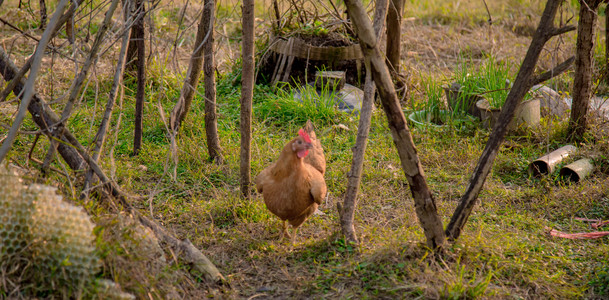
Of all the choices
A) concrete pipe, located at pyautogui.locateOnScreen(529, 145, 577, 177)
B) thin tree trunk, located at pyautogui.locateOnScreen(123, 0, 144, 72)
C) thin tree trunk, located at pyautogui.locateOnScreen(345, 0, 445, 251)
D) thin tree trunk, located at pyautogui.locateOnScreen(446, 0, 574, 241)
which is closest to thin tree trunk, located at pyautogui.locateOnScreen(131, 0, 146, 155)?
thin tree trunk, located at pyautogui.locateOnScreen(123, 0, 144, 72)

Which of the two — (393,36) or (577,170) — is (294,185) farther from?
(393,36)

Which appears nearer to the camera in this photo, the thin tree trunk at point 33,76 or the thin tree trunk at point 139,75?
the thin tree trunk at point 33,76

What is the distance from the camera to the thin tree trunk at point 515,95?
2432mm

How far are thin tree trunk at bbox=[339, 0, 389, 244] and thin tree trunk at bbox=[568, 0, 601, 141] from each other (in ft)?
7.51

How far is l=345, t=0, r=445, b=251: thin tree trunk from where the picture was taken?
2.40 meters

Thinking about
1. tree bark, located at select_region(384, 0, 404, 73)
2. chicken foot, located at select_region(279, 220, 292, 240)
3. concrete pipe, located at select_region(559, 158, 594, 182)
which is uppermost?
tree bark, located at select_region(384, 0, 404, 73)

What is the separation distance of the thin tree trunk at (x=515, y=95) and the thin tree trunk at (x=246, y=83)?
1.47 metres

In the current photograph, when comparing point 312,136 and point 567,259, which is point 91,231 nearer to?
point 312,136

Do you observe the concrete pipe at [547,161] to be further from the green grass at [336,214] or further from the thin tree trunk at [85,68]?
the thin tree trunk at [85,68]

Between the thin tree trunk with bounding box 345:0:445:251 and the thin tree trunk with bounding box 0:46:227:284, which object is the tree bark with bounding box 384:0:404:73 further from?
the thin tree trunk with bounding box 0:46:227:284

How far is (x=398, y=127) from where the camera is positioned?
2531mm

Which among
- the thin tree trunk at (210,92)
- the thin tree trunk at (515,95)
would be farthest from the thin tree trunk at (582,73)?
the thin tree trunk at (210,92)

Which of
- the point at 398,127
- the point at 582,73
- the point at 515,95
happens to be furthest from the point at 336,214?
the point at 582,73

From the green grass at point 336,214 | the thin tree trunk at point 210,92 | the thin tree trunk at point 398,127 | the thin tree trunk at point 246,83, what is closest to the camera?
the thin tree trunk at point 398,127
